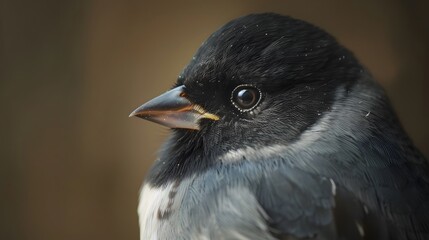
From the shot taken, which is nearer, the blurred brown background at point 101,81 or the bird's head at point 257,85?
the bird's head at point 257,85

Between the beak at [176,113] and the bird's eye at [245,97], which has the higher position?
the beak at [176,113]

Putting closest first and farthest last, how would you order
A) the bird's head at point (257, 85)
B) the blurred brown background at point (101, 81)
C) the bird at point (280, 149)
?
the bird at point (280, 149) → the bird's head at point (257, 85) → the blurred brown background at point (101, 81)

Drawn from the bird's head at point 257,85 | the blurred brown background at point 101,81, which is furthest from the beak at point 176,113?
the blurred brown background at point 101,81

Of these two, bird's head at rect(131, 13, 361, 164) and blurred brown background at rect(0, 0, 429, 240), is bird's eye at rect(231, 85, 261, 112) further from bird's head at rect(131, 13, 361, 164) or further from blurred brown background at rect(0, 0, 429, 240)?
blurred brown background at rect(0, 0, 429, 240)

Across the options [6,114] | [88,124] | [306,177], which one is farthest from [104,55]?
[306,177]

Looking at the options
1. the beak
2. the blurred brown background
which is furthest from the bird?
the blurred brown background

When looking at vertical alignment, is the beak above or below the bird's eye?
above

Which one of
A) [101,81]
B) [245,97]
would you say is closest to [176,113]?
[245,97]

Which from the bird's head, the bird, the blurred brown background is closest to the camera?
the bird

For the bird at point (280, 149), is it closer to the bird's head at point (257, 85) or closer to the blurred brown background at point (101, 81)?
the bird's head at point (257, 85)
